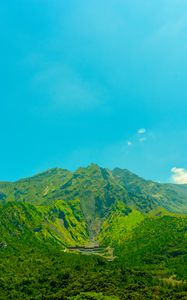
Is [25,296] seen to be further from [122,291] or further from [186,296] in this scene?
[186,296]

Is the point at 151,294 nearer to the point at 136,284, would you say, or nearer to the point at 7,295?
the point at 136,284

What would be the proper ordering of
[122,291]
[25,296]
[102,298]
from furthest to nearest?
[25,296] → [122,291] → [102,298]

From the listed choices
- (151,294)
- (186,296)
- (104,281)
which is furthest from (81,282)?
(186,296)

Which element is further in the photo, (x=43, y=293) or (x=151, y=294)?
(x=43, y=293)

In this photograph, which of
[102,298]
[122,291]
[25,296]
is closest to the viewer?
[102,298]

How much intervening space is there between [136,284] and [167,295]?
2141 centimetres

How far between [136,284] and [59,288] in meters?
49.4

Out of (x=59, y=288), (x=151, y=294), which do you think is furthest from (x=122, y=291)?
(x=59, y=288)

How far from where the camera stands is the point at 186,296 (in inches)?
7215

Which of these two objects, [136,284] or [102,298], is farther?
[136,284]

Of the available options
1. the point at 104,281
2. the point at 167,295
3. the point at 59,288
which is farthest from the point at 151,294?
the point at 59,288

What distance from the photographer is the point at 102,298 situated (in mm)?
161750

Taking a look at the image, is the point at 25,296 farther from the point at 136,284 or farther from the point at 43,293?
the point at 136,284

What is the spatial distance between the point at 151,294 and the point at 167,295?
38.1 ft
